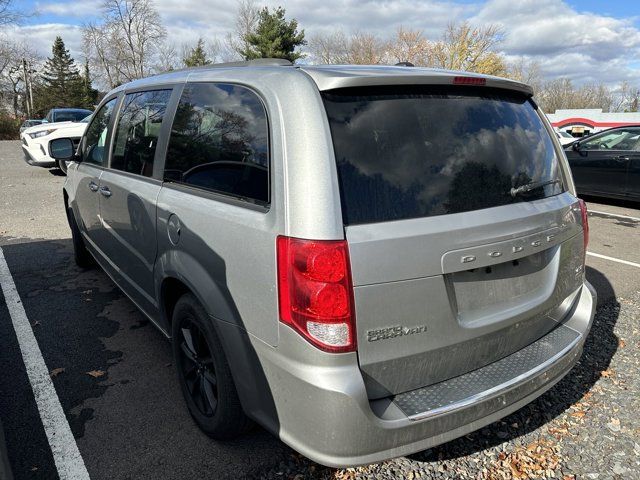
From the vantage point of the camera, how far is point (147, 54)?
44375 mm

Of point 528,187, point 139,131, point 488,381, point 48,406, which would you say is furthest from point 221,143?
point 48,406

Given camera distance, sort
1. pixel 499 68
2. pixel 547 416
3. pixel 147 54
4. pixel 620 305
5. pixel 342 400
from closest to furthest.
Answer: pixel 342 400 → pixel 547 416 → pixel 620 305 → pixel 499 68 → pixel 147 54

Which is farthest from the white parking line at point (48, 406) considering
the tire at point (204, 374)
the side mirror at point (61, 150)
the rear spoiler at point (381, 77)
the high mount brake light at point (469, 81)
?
the high mount brake light at point (469, 81)

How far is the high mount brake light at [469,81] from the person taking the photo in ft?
6.96

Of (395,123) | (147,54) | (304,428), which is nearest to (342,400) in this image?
(304,428)

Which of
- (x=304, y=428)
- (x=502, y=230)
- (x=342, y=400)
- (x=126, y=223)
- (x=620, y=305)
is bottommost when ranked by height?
(x=620, y=305)

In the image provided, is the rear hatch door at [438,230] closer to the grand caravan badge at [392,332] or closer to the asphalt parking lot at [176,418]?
the grand caravan badge at [392,332]

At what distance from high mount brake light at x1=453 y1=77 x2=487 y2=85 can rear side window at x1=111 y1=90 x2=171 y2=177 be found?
1.69 m

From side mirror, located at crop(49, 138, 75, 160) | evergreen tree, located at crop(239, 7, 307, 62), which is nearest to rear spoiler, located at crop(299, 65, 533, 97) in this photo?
side mirror, located at crop(49, 138, 75, 160)

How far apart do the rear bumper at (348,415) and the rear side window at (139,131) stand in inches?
66.8

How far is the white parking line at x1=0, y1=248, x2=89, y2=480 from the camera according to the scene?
2346 mm

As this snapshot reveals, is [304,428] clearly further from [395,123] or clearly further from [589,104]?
[589,104]

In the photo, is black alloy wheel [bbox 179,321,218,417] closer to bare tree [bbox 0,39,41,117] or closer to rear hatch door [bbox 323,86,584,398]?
rear hatch door [bbox 323,86,584,398]

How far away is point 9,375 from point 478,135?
322 centimetres
